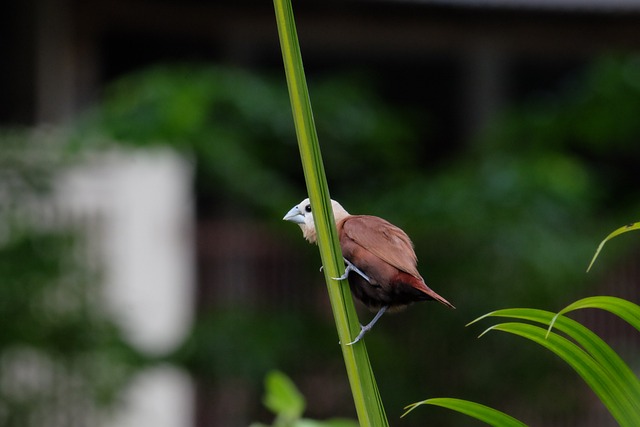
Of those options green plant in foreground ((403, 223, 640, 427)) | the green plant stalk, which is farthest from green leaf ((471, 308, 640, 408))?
the green plant stalk

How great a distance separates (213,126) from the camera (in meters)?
5.57

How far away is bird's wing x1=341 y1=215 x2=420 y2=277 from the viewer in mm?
1358

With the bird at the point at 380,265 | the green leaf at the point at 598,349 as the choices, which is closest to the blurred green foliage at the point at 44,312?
the bird at the point at 380,265

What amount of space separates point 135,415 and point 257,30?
2784mm

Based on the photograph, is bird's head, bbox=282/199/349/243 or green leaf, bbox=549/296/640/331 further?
bird's head, bbox=282/199/349/243

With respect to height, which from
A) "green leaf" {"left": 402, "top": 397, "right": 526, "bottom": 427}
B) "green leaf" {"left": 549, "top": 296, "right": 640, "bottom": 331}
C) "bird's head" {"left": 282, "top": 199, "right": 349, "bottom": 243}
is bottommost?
"green leaf" {"left": 402, "top": 397, "right": 526, "bottom": 427}

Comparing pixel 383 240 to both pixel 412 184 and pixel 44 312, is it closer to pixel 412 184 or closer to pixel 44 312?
pixel 412 184

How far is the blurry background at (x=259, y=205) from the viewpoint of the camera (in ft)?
19.0

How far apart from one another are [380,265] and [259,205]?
4591 millimetres

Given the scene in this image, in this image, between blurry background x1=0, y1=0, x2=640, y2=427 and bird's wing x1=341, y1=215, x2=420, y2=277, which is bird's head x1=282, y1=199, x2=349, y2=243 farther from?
blurry background x1=0, y1=0, x2=640, y2=427

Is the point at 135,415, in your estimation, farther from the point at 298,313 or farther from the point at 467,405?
the point at 467,405

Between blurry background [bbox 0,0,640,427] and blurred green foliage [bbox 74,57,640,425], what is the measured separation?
14 mm

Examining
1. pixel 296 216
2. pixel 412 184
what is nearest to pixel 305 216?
pixel 296 216

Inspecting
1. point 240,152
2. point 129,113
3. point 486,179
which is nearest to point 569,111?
point 486,179
